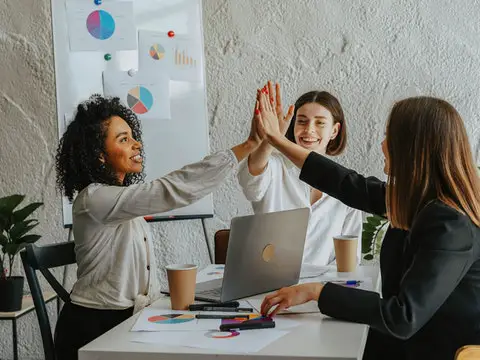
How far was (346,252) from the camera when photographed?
1.86 metres

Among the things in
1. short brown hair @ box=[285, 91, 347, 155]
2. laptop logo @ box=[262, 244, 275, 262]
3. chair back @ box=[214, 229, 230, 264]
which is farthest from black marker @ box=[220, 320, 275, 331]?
short brown hair @ box=[285, 91, 347, 155]

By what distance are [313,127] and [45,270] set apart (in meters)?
1.13

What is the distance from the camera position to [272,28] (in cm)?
318

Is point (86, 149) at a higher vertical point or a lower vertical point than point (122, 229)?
higher

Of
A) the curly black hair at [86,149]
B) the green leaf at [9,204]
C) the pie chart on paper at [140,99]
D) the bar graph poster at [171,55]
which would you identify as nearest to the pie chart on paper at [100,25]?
the bar graph poster at [171,55]

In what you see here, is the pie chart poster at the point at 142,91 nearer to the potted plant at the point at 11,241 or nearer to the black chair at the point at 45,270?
the potted plant at the point at 11,241

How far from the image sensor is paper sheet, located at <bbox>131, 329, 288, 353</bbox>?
3.78ft

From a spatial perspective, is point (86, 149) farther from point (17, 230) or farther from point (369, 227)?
point (369, 227)

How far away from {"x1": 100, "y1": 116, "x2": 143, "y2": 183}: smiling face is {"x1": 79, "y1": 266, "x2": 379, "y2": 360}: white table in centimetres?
71

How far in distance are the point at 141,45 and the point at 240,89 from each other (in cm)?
55

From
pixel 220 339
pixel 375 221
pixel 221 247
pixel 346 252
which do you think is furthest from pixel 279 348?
pixel 375 221

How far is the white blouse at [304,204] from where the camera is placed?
7.18 feet

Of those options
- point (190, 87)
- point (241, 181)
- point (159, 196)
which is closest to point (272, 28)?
point (190, 87)

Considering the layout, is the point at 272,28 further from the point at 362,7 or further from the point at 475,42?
the point at 475,42
